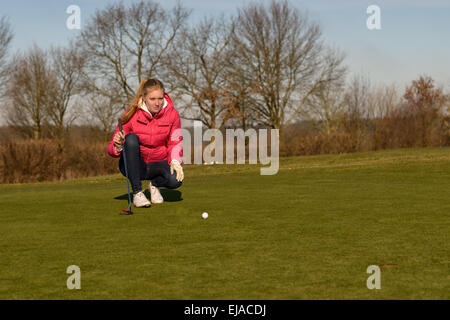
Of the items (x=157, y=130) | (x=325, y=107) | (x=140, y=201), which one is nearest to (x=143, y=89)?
(x=157, y=130)

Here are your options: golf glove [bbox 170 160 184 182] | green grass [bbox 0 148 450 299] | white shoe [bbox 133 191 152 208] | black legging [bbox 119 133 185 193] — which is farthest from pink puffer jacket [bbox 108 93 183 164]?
green grass [bbox 0 148 450 299]

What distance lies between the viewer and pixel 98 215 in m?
7.29

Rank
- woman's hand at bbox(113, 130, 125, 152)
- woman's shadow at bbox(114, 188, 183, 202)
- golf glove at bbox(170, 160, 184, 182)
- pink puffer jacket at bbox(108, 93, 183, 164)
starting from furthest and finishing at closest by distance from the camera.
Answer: woman's shadow at bbox(114, 188, 183, 202) → pink puffer jacket at bbox(108, 93, 183, 164) → golf glove at bbox(170, 160, 184, 182) → woman's hand at bbox(113, 130, 125, 152)

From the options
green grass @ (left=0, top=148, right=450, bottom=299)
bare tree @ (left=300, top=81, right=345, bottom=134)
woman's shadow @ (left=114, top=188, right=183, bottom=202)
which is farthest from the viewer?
bare tree @ (left=300, top=81, right=345, bottom=134)

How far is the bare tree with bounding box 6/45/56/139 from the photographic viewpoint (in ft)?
161

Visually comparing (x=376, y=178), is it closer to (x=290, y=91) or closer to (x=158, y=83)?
(x=158, y=83)

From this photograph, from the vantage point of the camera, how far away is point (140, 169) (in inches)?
337

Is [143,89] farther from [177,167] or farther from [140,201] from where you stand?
[140,201]

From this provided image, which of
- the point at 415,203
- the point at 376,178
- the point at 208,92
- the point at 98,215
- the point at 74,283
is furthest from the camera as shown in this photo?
the point at 208,92

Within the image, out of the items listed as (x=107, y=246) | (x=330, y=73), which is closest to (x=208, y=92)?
(x=330, y=73)

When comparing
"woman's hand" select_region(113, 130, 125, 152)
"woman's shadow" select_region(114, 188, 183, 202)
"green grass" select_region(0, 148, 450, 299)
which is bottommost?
"green grass" select_region(0, 148, 450, 299)

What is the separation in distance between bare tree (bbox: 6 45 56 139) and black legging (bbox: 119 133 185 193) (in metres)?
43.1

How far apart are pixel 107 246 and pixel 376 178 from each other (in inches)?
347

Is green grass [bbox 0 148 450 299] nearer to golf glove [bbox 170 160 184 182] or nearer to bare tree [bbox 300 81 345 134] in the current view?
golf glove [bbox 170 160 184 182]
